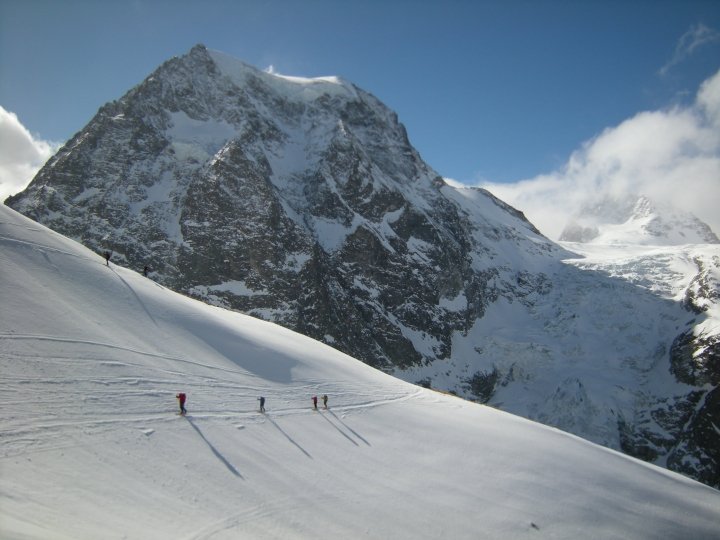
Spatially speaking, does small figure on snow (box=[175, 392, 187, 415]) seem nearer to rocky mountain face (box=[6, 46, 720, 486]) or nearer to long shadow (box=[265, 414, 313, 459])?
long shadow (box=[265, 414, 313, 459])

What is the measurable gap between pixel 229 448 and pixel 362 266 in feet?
286

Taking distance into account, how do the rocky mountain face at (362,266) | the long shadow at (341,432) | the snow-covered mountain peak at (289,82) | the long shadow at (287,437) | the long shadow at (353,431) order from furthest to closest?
the snow-covered mountain peak at (289,82) → the rocky mountain face at (362,266) → the long shadow at (353,431) → the long shadow at (341,432) → the long shadow at (287,437)

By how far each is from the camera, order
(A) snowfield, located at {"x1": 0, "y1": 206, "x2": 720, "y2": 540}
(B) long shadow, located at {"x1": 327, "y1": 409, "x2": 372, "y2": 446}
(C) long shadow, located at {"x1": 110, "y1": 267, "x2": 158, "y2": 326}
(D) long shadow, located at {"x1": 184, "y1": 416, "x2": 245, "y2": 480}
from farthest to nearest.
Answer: (C) long shadow, located at {"x1": 110, "y1": 267, "x2": 158, "y2": 326} < (B) long shadow, located at {"x1": 327, "y1": 409, "x2": 372, "y2": 446} < (D) long shadow, located at {"x1": 184, "y1": 416, "x2": 245, "y2": 480} < (A) snowfield, located at {"x1": 0, "y1": 206, "x2": 720, "y2": 540}

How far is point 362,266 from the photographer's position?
103000 mm

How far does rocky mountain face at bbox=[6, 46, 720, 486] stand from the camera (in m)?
82.9

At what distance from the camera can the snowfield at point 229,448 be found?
12320 millimetres

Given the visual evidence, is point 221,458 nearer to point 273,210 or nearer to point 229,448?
point 229,448

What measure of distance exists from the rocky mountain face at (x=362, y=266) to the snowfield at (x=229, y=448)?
5661cm

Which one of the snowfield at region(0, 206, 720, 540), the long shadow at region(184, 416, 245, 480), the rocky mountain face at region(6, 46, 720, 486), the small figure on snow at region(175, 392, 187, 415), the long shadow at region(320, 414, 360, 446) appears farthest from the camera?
the rocky mountain face at region(6, 46, 720, 486)

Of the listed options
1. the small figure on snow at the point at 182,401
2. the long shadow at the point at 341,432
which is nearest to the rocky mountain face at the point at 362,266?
the long shadow at the point at 341,432

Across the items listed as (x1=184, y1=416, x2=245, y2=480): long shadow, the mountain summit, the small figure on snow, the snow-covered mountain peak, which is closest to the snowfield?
(x1=184, y1=416, x2=245, y2=480): long shadow

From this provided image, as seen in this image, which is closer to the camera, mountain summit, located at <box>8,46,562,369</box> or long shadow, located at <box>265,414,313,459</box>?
long shadow, located at <box>265,414,313,459</box>

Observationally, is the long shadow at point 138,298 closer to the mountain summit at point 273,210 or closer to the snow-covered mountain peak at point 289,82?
the mountain summit at point 273,210

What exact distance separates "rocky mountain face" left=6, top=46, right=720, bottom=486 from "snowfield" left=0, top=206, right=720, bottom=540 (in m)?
56.6
